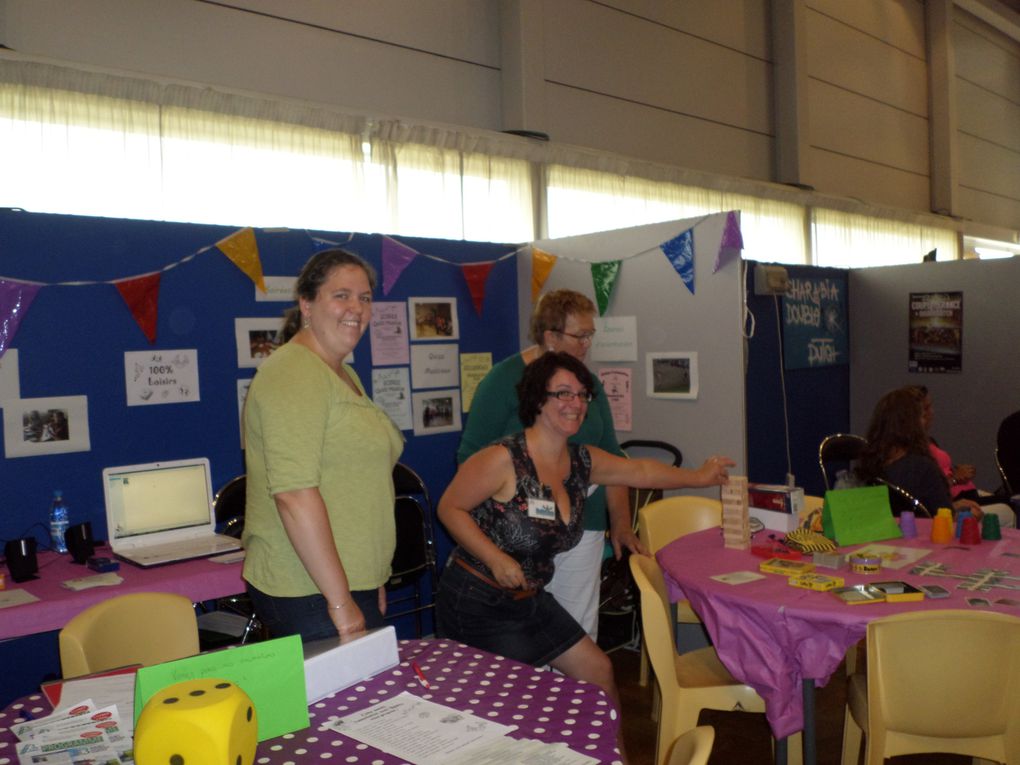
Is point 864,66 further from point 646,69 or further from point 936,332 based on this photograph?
point 936,332

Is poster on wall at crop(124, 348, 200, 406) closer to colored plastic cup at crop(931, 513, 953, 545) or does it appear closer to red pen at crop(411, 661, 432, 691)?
red pen at crop(411, 661, 432, 691)

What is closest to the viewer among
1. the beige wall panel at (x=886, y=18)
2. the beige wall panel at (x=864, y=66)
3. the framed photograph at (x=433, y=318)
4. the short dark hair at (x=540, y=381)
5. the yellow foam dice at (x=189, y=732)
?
the yellow foam dice at (x=189, y=732)

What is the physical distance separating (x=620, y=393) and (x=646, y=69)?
3.51m

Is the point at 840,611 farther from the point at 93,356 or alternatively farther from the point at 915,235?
the point at 915,235

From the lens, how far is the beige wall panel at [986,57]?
34.3 ft

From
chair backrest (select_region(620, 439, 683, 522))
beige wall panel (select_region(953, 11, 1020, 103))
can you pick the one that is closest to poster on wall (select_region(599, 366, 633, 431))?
chair backrest (select_region(620, 439, 683, 522))

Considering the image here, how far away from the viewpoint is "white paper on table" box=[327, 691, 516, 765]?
4.62 ft

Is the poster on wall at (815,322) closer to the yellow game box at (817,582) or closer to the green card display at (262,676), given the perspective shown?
the yellow game box at (817,582)

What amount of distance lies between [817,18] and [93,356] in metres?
7.56

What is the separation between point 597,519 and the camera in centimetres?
309

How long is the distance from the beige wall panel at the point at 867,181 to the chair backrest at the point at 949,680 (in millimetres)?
6963

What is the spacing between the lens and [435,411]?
468cm

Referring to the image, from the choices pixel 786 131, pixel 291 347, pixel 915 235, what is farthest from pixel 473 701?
pixel 915 235

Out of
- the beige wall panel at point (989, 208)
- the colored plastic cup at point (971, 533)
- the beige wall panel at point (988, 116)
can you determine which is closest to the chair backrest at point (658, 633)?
the colored plastic cup at point (971, 533)
